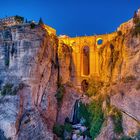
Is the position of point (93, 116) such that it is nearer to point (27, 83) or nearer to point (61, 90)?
point (61, 90)

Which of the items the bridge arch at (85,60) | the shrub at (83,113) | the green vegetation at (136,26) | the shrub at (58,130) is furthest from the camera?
the bridge arch at (85,60)

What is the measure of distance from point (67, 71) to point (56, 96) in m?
4.98

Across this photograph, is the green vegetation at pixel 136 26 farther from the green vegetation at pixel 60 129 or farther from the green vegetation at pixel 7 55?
the green vegetation at pixel 7 55

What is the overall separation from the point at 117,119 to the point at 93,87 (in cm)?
1055

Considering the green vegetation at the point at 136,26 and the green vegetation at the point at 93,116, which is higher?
the green vegetation at the point at 136,26

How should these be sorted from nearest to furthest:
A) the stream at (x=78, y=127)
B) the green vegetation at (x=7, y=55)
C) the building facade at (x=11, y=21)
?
1. the stream at (x=78, y=127)
2. the green vegetation at (x=7, y=55)
3. the building facade at (x=11, y=21)

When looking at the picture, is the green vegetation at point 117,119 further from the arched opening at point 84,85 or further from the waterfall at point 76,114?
the arched opening at point 84,85

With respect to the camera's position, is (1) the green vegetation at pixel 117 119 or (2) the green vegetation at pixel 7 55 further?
(2) the green vegetation at pixel 7 55

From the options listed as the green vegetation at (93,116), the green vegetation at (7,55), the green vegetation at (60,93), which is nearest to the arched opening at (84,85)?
the green vegetation at (60,93)

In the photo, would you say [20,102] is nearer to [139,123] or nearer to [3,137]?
[3,137]

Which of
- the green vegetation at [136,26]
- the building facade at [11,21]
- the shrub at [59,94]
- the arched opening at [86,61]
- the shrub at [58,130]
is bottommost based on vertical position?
the shrub at [58,130]

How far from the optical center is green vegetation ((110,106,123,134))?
133ft

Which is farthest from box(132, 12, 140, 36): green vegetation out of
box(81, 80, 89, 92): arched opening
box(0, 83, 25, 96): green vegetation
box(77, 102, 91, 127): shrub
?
box(0, 83, 25, 96): green vegetation

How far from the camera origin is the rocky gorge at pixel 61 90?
41.8 metres
